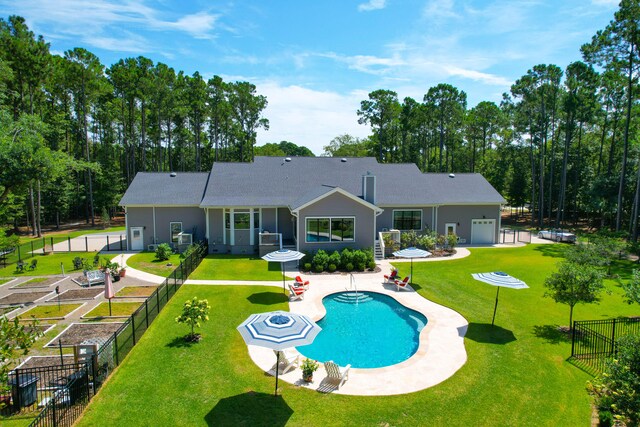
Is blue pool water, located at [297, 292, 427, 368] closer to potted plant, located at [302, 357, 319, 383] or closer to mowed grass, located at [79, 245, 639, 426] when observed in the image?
potted plant, located at [302, 357, 319, 383]

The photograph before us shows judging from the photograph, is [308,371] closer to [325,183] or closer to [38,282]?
[38,282]

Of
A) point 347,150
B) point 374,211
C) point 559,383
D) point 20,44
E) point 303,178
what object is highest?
point 20,44

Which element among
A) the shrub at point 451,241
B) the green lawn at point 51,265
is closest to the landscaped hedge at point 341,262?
the shrub at point 451,241

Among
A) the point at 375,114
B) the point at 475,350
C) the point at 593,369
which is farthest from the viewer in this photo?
the point at 375,114

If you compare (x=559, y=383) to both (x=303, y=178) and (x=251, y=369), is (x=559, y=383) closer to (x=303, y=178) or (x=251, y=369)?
(x=251, y=369)

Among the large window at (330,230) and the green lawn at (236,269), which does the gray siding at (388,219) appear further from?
the green lawn at (236,269)

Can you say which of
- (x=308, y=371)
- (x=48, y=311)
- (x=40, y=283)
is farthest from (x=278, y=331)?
(x=40, y=283)

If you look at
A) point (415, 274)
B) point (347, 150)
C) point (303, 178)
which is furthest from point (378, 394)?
point (347, 150)
